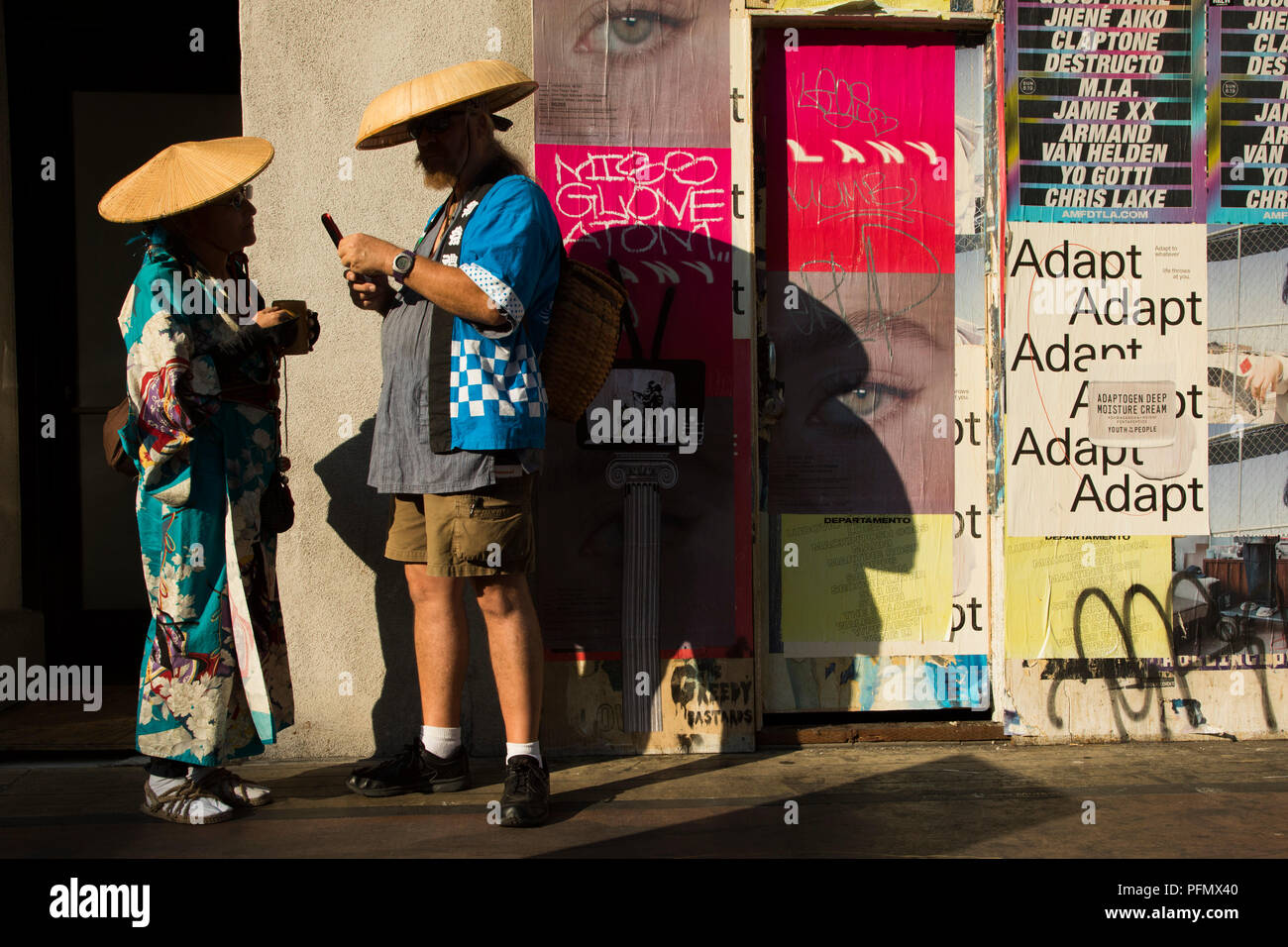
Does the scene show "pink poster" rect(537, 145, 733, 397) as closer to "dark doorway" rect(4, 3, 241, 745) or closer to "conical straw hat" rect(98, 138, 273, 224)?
"conical straw hat" rect(98, 138, 273, 224)

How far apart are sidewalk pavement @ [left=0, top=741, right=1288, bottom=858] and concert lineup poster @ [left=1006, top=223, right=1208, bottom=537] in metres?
0.88

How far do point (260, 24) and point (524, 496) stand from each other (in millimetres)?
1977

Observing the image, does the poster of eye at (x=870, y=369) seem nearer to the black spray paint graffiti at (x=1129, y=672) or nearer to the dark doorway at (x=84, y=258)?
the black spray paint graffiti at (x=1129, y=672)

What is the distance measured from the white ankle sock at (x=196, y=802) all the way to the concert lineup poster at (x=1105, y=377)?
2.81m

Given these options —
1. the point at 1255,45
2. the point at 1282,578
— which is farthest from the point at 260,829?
the point at 1255,45

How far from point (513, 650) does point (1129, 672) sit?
7.63 feet

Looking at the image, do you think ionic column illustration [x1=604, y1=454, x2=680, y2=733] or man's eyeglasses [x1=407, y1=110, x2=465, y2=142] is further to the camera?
ionic column illustration [x1=604, y1=454, x2=680, y2=733]

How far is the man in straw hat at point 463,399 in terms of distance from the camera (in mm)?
3018

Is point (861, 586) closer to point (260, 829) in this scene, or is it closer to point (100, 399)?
point (260, 829)

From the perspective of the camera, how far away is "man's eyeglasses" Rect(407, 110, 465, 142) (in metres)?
3.19

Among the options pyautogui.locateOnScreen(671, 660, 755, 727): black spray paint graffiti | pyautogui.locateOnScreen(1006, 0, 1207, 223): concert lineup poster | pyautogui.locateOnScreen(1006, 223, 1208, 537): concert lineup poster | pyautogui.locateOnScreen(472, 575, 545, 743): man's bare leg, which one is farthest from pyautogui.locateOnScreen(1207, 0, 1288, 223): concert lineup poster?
pyautogui.locateOnScreen(472, 575, 545, 743): man's bare leg

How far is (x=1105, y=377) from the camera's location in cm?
402
